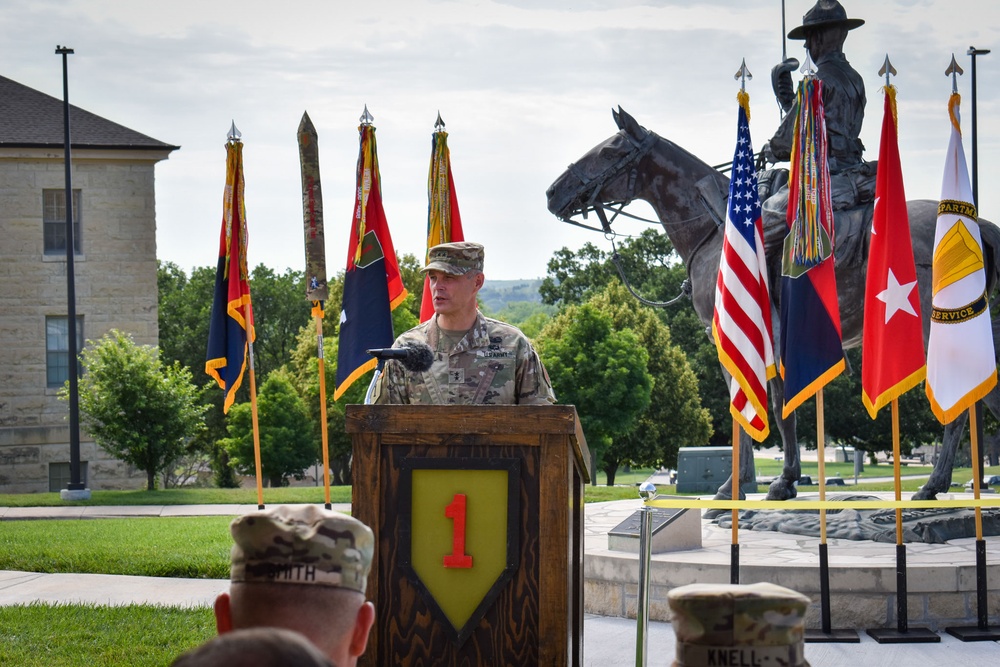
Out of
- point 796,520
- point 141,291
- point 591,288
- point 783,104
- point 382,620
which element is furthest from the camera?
point 591,288

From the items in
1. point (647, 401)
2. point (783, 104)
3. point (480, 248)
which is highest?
point (783, 104)

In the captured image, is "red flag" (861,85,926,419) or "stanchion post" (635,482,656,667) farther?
"red flag" (861,85,926,419)

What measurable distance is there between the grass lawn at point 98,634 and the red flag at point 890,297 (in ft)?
15.4

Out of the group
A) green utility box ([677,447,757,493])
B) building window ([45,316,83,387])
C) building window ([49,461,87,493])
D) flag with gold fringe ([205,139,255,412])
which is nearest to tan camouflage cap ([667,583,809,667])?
flag with gold fringe ([205,139,255,412])

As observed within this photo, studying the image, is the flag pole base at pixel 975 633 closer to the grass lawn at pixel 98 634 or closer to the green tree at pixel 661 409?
the grass lawn at pixel 98 634

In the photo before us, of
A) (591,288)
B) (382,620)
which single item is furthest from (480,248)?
(591,288)

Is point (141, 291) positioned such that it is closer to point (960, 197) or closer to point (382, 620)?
point (960, 197)

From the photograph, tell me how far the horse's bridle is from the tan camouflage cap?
8.68 meters

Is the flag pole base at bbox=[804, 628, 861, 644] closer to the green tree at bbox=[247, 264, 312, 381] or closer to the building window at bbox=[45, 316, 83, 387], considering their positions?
the building window at bbox=[45, 316, 83, 387]

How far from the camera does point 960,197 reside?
810cm

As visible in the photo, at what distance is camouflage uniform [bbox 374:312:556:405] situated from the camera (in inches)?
205

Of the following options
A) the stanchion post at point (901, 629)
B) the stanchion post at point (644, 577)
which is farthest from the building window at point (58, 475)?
the stanchion post at point (644, 577)

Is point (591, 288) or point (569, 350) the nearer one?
point (569, 350)

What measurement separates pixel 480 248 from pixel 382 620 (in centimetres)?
202
